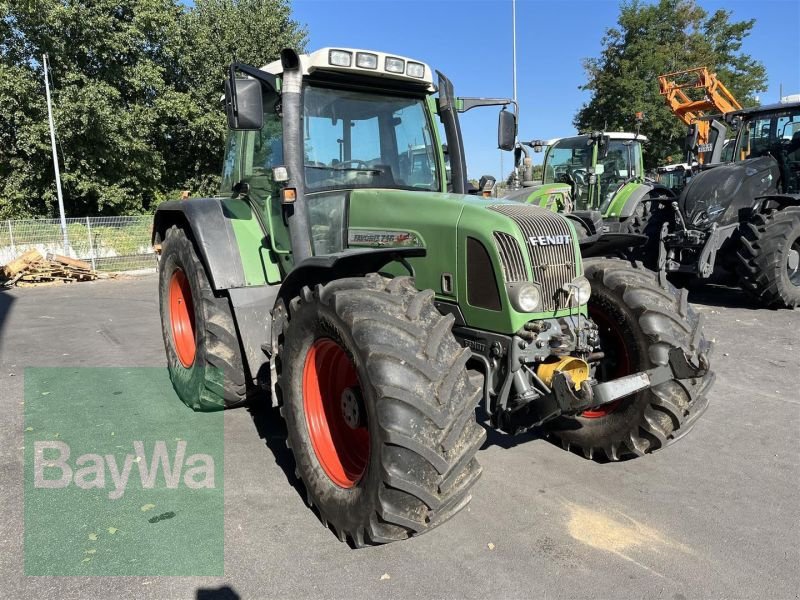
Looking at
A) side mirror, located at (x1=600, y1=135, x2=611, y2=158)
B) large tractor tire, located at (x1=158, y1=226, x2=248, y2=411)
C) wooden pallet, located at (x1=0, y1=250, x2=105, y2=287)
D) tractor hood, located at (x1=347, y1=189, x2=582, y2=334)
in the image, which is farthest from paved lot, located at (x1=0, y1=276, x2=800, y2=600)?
wooden pallet, located at (x1=0, y1=250, x2=105, y2=287)

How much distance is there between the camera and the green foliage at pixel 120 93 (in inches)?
691

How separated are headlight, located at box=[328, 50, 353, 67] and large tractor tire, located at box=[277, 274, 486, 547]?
4.76 ft

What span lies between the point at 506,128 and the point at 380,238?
4.87 ft

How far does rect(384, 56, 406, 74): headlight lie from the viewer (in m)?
3.76

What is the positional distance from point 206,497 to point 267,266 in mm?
1638

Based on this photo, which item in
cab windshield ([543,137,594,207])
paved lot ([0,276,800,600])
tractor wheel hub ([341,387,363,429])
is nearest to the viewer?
paved lot ([0,276,800,600])

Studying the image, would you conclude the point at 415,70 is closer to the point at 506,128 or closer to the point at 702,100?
the point at 506,128

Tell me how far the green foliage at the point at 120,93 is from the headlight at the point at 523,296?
18.2m

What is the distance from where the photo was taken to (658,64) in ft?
88.2

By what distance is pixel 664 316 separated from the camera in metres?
3.41

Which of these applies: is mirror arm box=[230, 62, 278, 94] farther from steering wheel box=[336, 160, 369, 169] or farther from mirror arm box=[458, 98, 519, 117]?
mirror arm box=[458, 98, 519, 117]

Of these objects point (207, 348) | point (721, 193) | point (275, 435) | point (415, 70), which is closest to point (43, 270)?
point (207, 348)

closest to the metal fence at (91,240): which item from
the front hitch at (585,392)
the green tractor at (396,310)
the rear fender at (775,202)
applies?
the green tractor at (396,310)

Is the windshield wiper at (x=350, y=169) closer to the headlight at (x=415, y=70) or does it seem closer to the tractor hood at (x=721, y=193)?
the headlight at (x=415, y=70)
